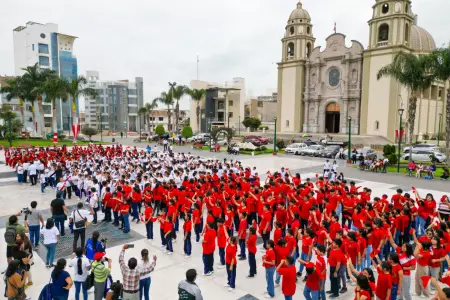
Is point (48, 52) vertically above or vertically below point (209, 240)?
above

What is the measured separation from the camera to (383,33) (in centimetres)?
4231

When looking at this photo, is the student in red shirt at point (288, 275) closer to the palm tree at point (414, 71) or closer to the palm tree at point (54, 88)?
the palm tree at point (414, 71)

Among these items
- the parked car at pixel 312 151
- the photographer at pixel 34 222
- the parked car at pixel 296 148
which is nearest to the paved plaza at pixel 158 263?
the photographer at pixel 34 222

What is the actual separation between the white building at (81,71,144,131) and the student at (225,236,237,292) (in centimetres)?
8422

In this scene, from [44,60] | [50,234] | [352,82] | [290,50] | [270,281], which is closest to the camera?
[270,281]

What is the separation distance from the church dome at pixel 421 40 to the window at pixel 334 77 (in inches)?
498

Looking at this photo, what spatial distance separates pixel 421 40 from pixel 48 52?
73692 millimetres

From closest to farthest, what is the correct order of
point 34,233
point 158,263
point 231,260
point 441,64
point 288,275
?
point 288,275 < point 231,260 < point 158,263 < point 34,233 < point 441,64

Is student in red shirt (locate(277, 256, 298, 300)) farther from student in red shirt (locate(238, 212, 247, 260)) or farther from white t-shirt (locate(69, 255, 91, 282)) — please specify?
white t-shirt (locate(69, 255, 91, 282))

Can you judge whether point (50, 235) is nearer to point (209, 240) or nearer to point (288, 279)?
point (209, 240)

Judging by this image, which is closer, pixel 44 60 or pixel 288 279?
pixel 288 279

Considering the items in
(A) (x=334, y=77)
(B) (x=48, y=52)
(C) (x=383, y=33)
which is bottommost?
(A) (x=334, y=77)

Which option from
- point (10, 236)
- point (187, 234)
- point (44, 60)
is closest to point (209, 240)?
point (187, 234)

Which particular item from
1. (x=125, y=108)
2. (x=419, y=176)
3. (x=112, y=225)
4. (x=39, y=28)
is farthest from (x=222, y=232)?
(x=125, y=108)
